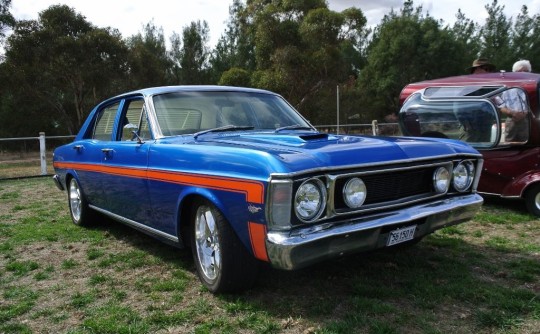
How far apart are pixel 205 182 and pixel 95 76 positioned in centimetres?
2608

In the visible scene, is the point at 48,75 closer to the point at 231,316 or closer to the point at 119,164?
the point at 119,164

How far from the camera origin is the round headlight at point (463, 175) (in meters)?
3.70

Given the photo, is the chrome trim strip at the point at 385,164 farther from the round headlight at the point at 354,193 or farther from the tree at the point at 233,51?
the tree at the point at 233,51

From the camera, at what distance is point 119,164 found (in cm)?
443

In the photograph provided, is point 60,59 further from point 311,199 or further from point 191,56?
point 311,199

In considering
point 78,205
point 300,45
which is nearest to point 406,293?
point 78,205

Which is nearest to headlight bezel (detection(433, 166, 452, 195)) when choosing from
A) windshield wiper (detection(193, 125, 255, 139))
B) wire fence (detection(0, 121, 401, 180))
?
windshield wiper (detection(193, 125, 255, 139))

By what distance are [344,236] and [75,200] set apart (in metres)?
4.47

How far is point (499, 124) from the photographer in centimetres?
598

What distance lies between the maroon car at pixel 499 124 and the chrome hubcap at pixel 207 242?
4252mm

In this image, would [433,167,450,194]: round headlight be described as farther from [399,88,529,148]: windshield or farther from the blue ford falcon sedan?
[399,88,529,148]: windshield

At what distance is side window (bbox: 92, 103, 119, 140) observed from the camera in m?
5.08

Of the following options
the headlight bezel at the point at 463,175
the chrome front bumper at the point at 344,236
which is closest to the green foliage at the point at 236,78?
the headlight bezel at the point at 463,175

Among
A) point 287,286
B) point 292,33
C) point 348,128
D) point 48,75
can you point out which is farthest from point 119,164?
point 48,75
